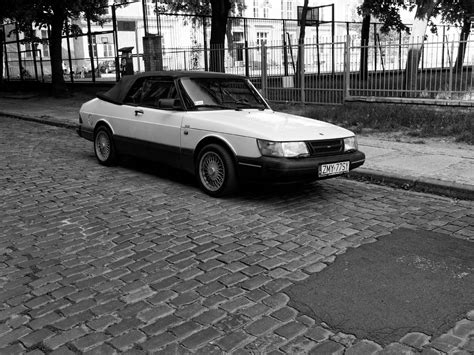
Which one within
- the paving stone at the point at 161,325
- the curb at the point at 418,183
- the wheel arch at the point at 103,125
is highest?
the wheel arch at the point at 103,125

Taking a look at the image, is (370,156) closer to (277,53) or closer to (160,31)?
(277,53)

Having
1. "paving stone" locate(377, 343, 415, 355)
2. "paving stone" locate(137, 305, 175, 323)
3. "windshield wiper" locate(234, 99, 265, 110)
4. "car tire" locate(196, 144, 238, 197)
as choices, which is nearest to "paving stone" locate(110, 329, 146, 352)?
"paving stone" locate(137, 305, 175, 323)

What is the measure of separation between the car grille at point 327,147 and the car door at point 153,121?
1920mm

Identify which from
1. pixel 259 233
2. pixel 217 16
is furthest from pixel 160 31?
pixel 259 233

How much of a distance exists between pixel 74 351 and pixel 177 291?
973 millimetres

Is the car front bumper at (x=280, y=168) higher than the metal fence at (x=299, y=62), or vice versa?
the metal fence at (x=299, y=62)

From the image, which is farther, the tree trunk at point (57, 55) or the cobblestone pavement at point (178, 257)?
the tree trunk at point (57, 55)

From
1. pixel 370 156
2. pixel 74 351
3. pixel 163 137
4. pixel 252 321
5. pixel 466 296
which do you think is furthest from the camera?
pixel 370 156

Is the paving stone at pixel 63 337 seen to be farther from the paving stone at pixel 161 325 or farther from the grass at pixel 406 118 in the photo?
the grass at pixel 406 118

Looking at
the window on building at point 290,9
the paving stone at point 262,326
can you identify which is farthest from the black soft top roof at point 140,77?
the window on building at point 290,9

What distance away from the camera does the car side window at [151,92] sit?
24.6 feet

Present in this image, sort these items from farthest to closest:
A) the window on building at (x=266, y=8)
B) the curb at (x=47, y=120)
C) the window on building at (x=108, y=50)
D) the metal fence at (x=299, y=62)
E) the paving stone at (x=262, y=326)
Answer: the window on building at (x=266, y=8)
the window on building at (x=108, y=50)
the curb at (x=47, y=120)
the metal fence at (x=299, y=62)
the paving stone at (x=262, y=326)

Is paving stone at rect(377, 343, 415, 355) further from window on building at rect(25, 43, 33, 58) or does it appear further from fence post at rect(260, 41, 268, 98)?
window on building at rect(25, 43, 33, 58)

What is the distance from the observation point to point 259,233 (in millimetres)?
5230
